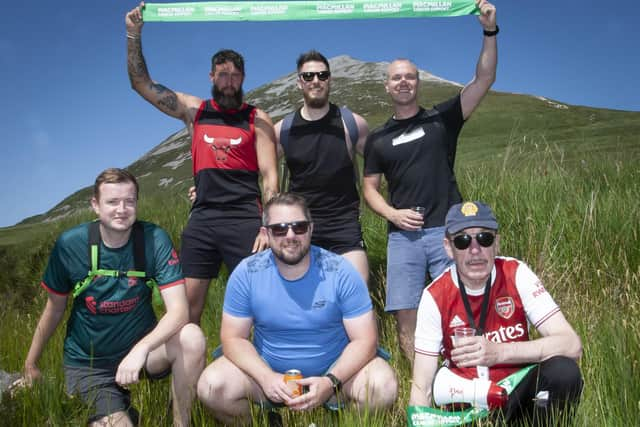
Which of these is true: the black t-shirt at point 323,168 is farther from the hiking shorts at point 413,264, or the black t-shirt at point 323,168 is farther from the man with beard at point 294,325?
the man with beard at point 294,325

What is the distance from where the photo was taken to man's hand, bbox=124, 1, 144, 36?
16.9 ft

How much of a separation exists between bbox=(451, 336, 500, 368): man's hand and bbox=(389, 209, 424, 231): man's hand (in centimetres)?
168

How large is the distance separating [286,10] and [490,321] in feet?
12.5

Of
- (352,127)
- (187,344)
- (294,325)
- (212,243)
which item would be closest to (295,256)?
(294,325)

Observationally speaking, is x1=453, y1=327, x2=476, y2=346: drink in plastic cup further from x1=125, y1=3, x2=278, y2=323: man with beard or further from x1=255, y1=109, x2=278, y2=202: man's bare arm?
x1=255, y1=109, x2=278, y2=202: man's bare arm

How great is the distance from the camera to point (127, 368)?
3.53 metres

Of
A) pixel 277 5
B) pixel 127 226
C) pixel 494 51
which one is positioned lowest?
pixel 127 226

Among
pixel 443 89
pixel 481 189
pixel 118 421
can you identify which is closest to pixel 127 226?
pixel 118 421

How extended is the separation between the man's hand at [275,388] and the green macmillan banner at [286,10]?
3684 millimetres

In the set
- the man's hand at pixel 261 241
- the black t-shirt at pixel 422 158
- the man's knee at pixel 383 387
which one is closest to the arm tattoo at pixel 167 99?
the man's hand at pixel 261 241

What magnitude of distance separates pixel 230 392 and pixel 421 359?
4.62 feet

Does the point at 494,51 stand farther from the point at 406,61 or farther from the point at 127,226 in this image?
the point at 127,226

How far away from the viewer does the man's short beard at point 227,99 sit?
17.1ft

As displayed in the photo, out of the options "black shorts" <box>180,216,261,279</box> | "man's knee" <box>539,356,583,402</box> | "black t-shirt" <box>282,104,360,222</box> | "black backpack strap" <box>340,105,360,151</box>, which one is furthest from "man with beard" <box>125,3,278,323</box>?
"man's knee" <box>539,356,583,402</box>
